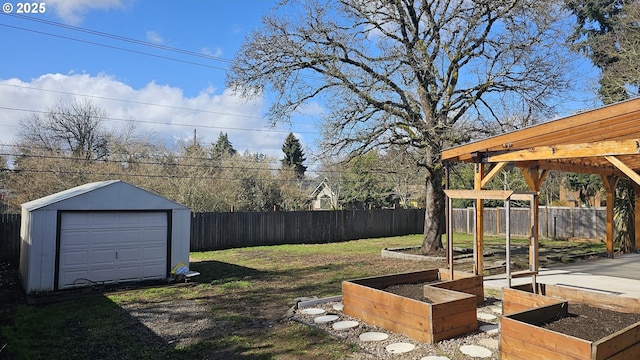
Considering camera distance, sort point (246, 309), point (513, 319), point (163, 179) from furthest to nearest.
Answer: point (163, 179)
point (246, 309)
point (513, 319)

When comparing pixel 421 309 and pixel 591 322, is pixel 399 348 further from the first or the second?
pixel 591 322

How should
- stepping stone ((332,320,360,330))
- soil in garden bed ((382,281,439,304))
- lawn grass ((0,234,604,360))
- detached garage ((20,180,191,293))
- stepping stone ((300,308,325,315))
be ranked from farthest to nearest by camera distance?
detached garage ((20,180,191,293)), stepping stone ((300,308,325,315)), soil in garden bed ((382,281,439,304)), stepping stone ((332,320,360,330)), lawn grass ((0,234,604,360))

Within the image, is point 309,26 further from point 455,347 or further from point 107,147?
point 107,147

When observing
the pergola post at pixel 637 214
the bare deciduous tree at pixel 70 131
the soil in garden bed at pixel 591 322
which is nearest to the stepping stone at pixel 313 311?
the soil in garden bed at pixel 591 322

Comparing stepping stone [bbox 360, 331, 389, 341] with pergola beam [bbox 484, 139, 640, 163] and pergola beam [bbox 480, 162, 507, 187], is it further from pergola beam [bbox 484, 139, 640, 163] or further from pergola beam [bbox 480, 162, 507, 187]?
pergola beam [bbox 484, 139, 640, 163]

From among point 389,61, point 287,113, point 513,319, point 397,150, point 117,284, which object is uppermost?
point 389,61

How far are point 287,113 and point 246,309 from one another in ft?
24.1

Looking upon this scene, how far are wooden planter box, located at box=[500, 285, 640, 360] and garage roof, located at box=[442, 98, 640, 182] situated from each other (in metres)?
2.20

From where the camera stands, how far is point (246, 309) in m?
6.43

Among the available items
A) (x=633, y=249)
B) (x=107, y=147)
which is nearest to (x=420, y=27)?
(x=633, y=249)

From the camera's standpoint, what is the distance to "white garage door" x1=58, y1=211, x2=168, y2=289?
25.8 feet

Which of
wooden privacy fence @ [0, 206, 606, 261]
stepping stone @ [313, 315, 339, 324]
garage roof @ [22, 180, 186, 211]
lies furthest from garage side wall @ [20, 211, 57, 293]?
stepping stone @ [313, 315, 339, 324]

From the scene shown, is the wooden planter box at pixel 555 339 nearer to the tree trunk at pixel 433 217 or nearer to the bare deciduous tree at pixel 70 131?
the tree trunk at pixel 433 217

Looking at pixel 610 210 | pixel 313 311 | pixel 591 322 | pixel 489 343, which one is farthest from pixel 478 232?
pixel 610 210
